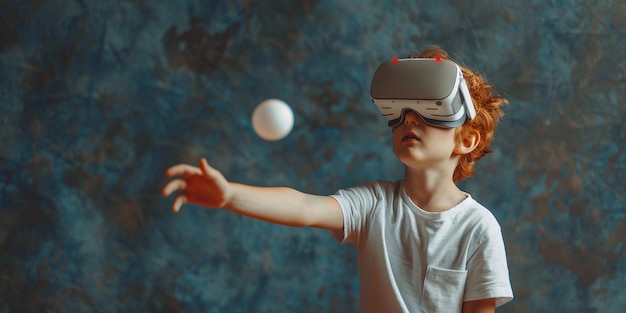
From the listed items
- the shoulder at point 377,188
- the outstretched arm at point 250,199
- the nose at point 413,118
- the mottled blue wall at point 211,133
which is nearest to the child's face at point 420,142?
the nose at point 413,118

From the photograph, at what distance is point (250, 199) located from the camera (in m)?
2.02

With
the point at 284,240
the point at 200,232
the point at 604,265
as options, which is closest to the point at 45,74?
the point at 200,232

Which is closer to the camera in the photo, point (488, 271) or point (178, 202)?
point (178, 202)

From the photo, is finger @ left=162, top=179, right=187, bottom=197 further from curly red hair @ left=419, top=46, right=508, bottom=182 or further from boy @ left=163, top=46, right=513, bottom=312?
curly red hair @ left=419, top=46, right=508, bottom=182

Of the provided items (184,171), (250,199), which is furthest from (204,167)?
(250,199)

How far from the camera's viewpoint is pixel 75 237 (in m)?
3.52

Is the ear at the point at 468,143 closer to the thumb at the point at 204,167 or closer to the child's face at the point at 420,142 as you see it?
the child's face at the point at 420,142

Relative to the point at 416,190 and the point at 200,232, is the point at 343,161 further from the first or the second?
the point at 416,190

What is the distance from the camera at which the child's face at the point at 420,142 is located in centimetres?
224

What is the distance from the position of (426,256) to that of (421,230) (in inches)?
3.0

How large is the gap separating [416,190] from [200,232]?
4.91ft

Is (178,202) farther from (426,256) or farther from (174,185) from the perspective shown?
(426,256)

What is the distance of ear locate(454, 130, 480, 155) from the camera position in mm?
2340

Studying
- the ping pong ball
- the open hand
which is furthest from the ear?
the open hand
